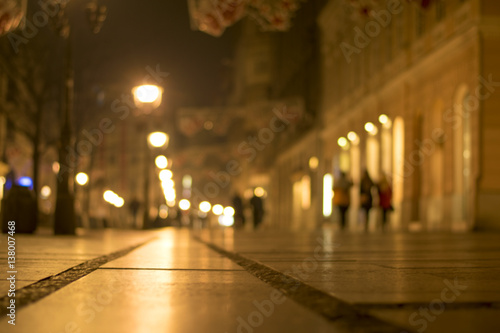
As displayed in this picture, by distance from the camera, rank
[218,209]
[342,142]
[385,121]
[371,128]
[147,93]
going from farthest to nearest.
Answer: [218,209]
[342,142]
[371,128]
[385,121]
[147,93]

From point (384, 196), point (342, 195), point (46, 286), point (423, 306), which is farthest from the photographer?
point (384, 196)

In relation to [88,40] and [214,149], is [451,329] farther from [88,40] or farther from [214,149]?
[214,149]

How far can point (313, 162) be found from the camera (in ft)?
134

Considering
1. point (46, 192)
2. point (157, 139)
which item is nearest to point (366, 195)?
point (157, 139)

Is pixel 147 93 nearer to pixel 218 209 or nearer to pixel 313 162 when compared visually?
pixel 313 162

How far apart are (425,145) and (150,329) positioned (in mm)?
22384

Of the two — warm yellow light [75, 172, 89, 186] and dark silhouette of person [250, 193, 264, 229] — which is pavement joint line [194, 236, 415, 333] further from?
warm yellow light [75, 172, 89, 186]

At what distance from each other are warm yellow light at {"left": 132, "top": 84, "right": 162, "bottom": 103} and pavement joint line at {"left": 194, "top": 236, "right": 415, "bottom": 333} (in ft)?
50.7

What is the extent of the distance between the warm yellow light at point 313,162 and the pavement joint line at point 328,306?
35.9 m

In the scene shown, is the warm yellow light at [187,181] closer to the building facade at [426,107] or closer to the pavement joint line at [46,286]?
the building facade at [426,107]

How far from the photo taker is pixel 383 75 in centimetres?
2825

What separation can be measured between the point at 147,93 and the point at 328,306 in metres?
17.1

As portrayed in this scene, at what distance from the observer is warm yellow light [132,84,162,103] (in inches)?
756

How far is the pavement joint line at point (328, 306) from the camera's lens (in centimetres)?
209
